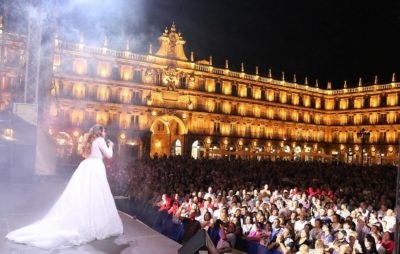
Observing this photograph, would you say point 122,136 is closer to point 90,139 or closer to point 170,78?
point 170,78

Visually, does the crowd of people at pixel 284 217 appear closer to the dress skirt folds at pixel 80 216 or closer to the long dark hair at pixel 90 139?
the dress skirt folds at pixel 80 216

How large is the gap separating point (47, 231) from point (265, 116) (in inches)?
2237

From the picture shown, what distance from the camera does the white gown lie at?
6801 mm

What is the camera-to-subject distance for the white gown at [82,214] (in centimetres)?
680

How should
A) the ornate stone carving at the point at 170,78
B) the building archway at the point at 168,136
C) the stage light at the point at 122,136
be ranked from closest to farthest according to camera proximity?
1. the stage light at the point at 122,136
2. the ornate stone carving at the point at 170,78
3. the building archway at the point at 168,136

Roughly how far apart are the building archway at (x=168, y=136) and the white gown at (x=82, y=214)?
44.1 metres

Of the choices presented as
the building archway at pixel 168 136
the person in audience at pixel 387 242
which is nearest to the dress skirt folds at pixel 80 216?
the person in audience at pixel 387 242

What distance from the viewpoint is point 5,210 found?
9.05 m

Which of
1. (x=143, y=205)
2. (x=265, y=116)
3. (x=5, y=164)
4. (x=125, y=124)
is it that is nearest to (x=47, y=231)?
(x=5, y=164)

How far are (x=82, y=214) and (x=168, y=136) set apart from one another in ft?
148

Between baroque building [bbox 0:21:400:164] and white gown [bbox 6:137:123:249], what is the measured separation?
31485 mm

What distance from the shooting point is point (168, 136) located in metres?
52.1

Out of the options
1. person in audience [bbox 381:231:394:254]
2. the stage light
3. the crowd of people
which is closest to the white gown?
the crowd of people

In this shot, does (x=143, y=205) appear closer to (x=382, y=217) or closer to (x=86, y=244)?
(x=86, y=244)
